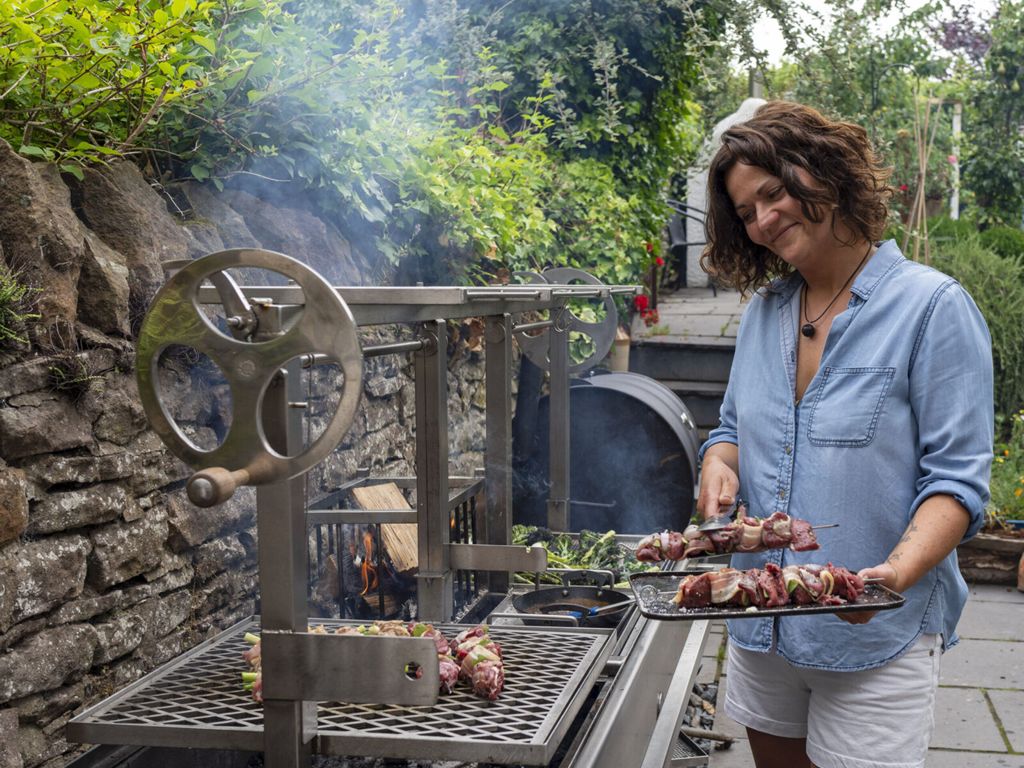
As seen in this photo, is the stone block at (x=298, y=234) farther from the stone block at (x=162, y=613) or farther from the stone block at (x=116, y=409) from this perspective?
the stone block at (x=162, y=613)

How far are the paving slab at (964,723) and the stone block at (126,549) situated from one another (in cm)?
336

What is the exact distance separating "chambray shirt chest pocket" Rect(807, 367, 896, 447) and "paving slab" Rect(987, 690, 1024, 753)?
288cm

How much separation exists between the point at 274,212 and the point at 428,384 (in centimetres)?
114

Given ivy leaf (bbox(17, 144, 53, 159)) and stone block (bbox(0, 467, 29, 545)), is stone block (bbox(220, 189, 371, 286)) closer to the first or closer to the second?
ivy leaf (bbox(17, 144, 53, 159))

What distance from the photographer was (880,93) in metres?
13.4

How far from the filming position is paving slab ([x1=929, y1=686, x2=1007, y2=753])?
453 centimetres

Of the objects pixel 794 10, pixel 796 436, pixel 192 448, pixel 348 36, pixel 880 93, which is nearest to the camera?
pixel 192 448

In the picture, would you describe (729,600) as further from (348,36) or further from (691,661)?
(348,36)

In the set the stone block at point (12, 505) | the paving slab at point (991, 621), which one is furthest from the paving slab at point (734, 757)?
the stone block at point (12, 505)

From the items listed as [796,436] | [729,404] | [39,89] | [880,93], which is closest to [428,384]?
[729,404]

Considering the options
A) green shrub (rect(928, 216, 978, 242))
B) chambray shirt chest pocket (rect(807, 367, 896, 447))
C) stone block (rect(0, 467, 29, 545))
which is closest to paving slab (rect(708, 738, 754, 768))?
chambray shirt chest pocket (rect(807, 367, 896, 447))

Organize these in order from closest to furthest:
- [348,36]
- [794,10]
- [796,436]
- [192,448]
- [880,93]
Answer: [192,448] < [796,436] < [348,36] < [794,10] < [880,93]

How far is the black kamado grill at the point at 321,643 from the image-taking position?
1.62 meters

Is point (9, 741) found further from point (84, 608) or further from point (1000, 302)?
point (1000, 302)
